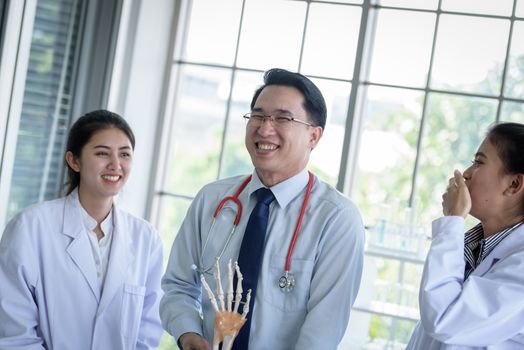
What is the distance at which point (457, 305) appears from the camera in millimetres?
1795

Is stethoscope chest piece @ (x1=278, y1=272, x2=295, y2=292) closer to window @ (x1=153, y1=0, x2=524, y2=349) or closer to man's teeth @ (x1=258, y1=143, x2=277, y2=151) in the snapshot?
man's teeth @ (x1=258, y1=143, x2=277, y2=151)

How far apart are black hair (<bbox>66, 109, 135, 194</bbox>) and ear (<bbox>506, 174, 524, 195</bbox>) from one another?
1.46m

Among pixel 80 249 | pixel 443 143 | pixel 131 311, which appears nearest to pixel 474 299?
pixel 131 311

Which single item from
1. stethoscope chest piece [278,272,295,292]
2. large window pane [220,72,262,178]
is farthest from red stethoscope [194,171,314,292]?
large window pane [220,72,262,178]

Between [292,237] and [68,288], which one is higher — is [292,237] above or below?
above

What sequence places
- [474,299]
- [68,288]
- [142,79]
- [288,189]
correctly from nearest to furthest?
[474,299]
[288,189]
[68,288]
[142,79]

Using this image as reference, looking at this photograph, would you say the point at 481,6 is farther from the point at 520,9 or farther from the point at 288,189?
the point at 288,189

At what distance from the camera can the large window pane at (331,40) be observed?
3.70m

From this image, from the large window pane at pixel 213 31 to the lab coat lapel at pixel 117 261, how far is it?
152cm

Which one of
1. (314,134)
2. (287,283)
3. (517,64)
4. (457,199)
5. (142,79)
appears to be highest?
(517,64)

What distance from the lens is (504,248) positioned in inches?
74.5

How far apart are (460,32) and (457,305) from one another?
2131 millimetres

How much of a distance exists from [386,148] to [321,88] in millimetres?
478

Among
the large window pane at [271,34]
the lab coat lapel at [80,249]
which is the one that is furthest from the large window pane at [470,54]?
the lab coat lapel at [80,249]
